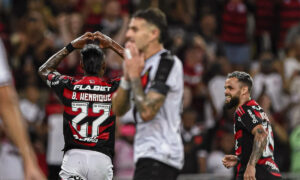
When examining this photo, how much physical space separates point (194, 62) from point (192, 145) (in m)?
2.73

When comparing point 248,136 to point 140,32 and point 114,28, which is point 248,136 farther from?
point 114,28

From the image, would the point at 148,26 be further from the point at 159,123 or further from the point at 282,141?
the point at 282,141

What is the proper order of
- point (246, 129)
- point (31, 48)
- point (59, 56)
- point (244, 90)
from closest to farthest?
point (246, 129)
point (244, 90)
point (59, 56)
point (31, 48)

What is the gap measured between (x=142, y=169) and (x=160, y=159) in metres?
0.19

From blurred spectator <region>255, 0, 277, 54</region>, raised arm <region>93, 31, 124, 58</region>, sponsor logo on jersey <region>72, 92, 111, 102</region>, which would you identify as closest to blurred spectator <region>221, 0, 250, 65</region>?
blurred spectator <region>255, 0, 277, 54</region>

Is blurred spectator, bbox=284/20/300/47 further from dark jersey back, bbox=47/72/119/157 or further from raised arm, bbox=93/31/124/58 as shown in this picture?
dark jersey back, bbox=47/72/119/157

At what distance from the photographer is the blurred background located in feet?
36.1

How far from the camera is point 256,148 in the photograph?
5777 millimetres

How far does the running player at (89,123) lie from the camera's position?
623 centimetres

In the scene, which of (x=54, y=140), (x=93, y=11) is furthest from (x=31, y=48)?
(x=54, y=140)

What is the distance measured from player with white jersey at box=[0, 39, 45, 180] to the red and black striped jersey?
→ 2.62 m

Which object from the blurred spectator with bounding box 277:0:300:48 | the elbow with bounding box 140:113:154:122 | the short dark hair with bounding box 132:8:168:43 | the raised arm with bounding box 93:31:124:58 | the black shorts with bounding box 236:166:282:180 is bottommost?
the black shorts with bounding box 236:166:282:180

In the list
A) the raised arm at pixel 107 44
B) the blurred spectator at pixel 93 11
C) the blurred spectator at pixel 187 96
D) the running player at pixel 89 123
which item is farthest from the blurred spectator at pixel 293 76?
the running player at pixel 89 123

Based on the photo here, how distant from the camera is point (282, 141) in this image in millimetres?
11102
